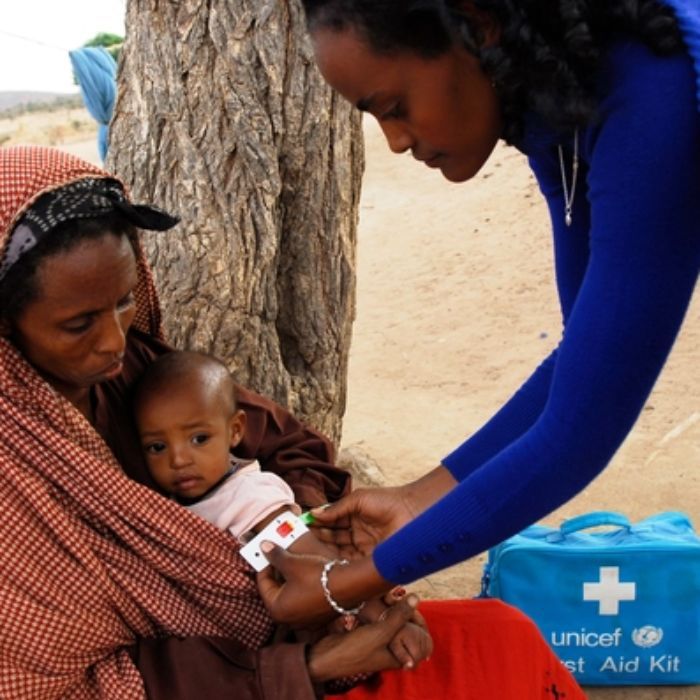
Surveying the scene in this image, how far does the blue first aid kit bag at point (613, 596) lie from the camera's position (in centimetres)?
312

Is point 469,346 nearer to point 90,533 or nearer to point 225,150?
point 225,150

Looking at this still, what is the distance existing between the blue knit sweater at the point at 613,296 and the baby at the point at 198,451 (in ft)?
1.88

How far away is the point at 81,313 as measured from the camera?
6.64ft

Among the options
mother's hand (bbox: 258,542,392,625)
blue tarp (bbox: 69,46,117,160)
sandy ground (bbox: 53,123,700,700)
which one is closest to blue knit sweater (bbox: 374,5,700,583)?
mother's hand (bbox: 258,542,392,625)

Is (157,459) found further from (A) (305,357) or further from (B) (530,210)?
(B) (530,210)

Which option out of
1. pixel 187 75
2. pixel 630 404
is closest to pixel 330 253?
pixel 187 75

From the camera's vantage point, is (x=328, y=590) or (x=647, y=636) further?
(x=647, y=636)

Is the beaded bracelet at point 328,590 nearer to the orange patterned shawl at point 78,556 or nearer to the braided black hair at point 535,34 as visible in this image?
the orange patterned shawl at point 78,556

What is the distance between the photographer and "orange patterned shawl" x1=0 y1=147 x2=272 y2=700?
1992mm

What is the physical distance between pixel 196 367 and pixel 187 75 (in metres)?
1.24

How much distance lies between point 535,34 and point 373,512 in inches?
45.3

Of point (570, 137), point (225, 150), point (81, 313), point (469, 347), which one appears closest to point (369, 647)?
point (81, 313)

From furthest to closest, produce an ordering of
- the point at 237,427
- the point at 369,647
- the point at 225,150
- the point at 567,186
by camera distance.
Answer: the point at 225,150 < the point at 237,427 < the point at 369,647 < the point at 567,186

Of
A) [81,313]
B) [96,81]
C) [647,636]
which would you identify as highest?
[96,81]
